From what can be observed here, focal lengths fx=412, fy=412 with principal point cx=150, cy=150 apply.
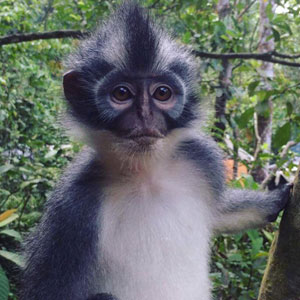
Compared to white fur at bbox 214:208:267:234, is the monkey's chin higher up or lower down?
higher up

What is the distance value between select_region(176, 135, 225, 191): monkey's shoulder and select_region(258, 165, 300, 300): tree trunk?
0.78 meters

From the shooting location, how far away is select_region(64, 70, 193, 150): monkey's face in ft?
6.82

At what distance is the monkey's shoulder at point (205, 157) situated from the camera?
2.70 metres

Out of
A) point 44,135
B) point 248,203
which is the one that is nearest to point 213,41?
point 248,203

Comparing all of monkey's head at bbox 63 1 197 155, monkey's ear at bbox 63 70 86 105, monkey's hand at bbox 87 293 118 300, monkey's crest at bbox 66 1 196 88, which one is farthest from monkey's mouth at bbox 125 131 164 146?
monkey's hand at bbox 87 293 118 300

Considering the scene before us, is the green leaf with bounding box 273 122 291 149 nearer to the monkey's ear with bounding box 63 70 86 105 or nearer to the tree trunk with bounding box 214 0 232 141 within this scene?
the monkey's ear with bounding box 63 70 86 105

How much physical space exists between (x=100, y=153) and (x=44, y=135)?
5309 millimetres

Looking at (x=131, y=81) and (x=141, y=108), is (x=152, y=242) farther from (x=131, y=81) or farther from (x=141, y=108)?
(x=131, y=81)

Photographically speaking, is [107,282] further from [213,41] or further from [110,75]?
[213,41]

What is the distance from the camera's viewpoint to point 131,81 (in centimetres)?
215

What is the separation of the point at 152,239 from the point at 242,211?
89 cm

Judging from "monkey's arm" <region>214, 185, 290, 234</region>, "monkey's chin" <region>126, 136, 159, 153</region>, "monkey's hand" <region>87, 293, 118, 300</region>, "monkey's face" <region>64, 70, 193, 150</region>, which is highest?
"monkey's face" <region>64, 70, 193, 150</region>

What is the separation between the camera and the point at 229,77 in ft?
20.6

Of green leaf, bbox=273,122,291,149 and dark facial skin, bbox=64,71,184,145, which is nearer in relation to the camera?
dark facial skin, bbox=64,71,184,145
